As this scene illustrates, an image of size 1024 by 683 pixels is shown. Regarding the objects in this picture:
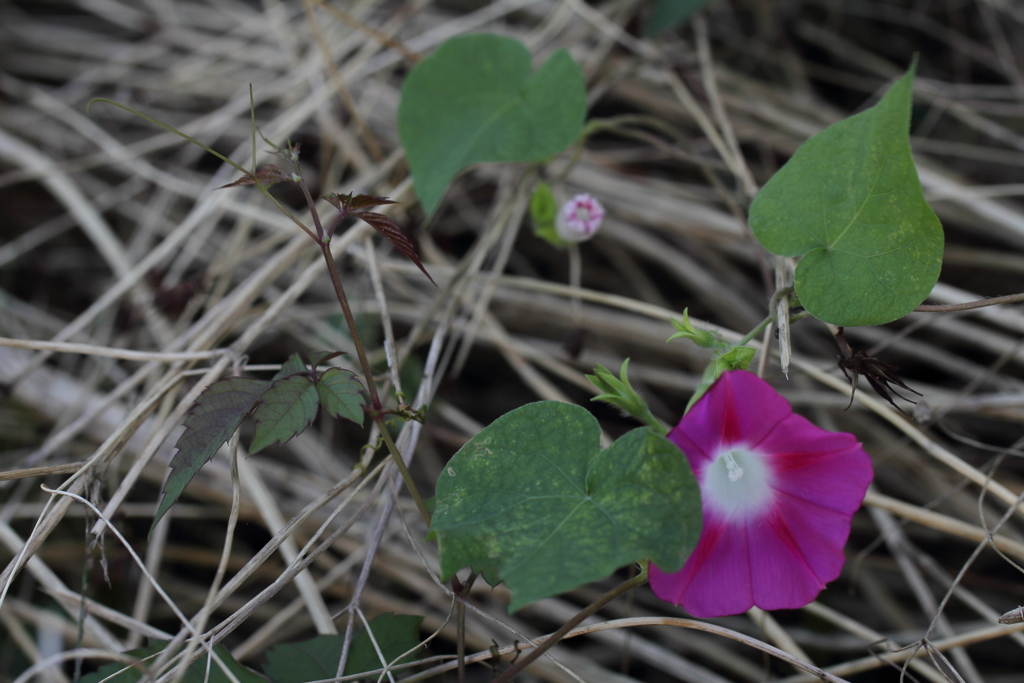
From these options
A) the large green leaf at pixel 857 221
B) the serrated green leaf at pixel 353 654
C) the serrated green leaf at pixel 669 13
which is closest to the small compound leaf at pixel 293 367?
the serrated green leaf at pixel 353 654

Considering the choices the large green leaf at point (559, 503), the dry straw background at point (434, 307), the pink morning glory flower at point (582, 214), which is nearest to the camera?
the large green leaf at point (559, 503)

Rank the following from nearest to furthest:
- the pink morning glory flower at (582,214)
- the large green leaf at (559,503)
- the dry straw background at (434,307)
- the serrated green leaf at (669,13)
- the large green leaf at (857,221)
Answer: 1. the large green leaf at (559,503)
2. the large green leaf at (857,221)
3. the dry straw background at (434,307)
4. the pink morning glory flower at (582,214)
5. the serrated green leaf at (669,13)

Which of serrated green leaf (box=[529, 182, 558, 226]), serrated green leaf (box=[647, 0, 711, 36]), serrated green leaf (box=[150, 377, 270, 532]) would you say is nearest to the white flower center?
serrated green leaf (box=[150, 377, 270, 532])

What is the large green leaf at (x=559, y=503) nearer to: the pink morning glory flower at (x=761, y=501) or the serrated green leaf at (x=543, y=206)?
the pink morning glory flower at (x=761, y=501)

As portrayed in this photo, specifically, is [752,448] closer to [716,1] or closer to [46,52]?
[716,1]

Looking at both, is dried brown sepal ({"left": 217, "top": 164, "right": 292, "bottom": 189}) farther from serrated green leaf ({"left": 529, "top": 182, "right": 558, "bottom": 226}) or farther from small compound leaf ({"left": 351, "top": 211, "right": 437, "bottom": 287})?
serrated green leaf ({"left": 529, "top": 182, "right": 558, "bottom": 226})

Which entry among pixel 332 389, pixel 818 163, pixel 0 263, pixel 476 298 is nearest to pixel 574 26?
pixel 476 298
